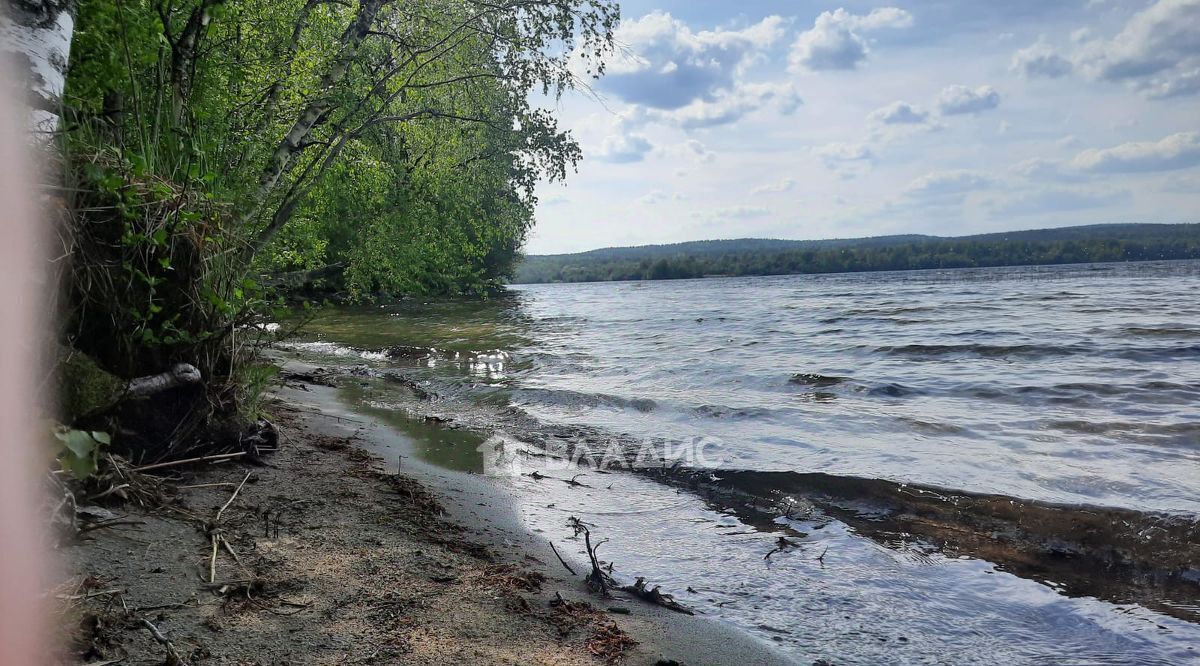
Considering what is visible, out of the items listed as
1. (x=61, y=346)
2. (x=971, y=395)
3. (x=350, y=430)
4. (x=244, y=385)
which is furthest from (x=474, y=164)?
(x=61, y=346)

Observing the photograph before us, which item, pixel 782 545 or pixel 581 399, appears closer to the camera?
pixel 782 545

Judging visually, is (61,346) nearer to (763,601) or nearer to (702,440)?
(763,601)

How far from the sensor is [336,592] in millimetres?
2908

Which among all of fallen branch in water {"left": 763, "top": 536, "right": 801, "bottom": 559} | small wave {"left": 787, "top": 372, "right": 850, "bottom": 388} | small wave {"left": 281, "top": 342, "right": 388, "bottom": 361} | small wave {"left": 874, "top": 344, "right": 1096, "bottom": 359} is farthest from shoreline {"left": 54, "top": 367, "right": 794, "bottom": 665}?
small wave {"left": 874, "top": 344, "right": 1096, "bottom": 359}

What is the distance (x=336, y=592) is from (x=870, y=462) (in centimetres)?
517

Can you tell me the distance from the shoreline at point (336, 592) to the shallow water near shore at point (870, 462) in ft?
1.83

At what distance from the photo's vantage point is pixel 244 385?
451cm

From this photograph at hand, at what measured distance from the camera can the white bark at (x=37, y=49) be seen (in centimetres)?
283

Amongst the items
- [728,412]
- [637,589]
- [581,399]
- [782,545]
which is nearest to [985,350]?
[728,412]

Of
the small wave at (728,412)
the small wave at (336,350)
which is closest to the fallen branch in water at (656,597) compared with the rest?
the small wave at (728,412)

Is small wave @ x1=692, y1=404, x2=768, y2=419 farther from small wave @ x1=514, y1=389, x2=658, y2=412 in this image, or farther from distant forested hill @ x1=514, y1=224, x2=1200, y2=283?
distant forested hill @ x1=514, y1=224, x2=1200, y2=283

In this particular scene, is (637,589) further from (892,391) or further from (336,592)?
(892,391)

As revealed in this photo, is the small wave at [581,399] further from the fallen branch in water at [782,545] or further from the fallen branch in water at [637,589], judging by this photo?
the fallen branch in water at [637,589]

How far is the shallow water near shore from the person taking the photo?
3.59 meters
